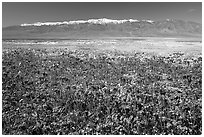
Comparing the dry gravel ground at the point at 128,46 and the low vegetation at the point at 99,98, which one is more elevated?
the dry gravel ground at the point at 128,46

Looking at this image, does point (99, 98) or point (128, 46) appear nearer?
point (99, 98)

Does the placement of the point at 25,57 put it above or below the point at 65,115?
above

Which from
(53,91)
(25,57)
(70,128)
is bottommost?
(70,128)

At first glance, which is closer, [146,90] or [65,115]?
[65,115]

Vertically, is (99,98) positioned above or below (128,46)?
below

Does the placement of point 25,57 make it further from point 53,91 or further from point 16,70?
point 53,91

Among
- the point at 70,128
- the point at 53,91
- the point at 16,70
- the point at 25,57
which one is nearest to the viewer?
the point at 70,128

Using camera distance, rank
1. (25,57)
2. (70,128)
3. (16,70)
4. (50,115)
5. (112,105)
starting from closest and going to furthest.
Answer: (70,128) → (50,115) → (112,105) → (16,70) → (25,57)

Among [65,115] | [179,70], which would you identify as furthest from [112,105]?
[179,70]

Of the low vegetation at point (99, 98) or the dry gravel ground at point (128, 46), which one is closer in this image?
the low vegetation at point (99, 98)

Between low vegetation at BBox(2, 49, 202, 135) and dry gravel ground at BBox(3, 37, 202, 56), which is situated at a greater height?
dry gravel ground at BBox(3, 37, 202, 56)

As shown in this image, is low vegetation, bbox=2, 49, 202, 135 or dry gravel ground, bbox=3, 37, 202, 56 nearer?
low vegetation, bbox=2, 49, 202, 135
